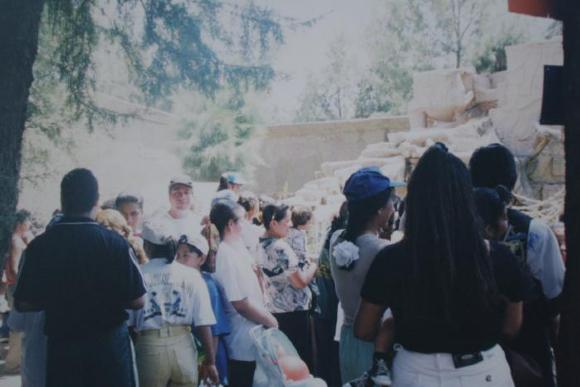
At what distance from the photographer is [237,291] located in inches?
123

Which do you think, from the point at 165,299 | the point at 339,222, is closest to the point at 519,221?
the point at 339,222

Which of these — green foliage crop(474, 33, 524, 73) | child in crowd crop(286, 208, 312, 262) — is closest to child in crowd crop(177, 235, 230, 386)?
child in crowd crop(286, 208, 312, 262)

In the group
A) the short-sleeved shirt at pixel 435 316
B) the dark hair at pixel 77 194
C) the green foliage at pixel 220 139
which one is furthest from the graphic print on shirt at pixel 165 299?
the green foliage at pixel 220 139

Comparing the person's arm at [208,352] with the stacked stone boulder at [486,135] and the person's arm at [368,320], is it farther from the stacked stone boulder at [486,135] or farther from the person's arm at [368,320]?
the stacked stone boulder at [486,135]

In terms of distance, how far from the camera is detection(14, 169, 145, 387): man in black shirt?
259 cm

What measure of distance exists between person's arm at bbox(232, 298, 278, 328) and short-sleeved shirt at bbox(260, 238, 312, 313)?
19.5 inches

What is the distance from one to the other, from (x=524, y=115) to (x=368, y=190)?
1305 cm

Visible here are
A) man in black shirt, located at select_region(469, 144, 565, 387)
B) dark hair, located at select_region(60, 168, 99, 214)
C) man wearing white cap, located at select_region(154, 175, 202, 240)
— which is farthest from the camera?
man wearing white cap, located at select_region(154, 175, 202, 240)

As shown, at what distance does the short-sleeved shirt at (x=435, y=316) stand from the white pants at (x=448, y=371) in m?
0.03

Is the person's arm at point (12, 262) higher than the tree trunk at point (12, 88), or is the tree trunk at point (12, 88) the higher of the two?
the tree trunk at point (12, 88)

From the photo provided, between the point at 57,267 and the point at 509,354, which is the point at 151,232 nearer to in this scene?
the point at 57,267

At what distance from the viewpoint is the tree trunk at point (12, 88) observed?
11.1 feet

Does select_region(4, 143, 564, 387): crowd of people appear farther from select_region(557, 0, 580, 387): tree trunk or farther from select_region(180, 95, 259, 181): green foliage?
select_region(180, 95, 259, 181): green foliage

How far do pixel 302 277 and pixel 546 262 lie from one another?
5.73ft
